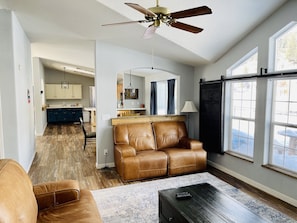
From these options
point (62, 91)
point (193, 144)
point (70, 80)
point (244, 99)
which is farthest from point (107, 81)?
point (70, 80)

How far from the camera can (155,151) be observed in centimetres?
447

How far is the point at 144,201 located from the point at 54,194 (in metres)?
1.45

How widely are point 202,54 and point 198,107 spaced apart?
1425 mm

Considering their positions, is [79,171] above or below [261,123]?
below

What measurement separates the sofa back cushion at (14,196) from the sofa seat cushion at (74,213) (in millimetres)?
168

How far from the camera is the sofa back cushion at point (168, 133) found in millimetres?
4848

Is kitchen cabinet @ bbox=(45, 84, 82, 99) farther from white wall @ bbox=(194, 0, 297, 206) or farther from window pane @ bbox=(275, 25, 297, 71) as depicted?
window pane @ bbox=(275, 25, 297, 71)

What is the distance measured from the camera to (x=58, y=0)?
10.1 ft

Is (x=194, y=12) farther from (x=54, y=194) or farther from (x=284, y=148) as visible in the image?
(x=284, y=148)

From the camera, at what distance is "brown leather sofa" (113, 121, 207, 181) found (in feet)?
13.2

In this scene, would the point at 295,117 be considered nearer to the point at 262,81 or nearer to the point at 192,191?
the point at 262,81

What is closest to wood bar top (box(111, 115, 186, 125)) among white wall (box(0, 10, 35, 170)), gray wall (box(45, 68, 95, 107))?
white wall (box(0, 10, 35, 170))

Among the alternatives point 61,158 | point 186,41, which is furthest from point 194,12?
point 61,158

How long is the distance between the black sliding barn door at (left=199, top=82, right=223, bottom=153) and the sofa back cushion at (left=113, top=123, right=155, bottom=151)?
118cm
